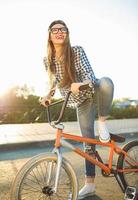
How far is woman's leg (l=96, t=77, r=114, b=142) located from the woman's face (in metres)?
0.55

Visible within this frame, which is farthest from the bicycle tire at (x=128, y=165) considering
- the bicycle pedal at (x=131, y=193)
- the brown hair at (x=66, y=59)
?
the brown hair at (x=66, y=59)

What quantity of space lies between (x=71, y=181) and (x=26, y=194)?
0.45 m

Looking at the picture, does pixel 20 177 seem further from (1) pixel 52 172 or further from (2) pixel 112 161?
(2) pixel 112 161

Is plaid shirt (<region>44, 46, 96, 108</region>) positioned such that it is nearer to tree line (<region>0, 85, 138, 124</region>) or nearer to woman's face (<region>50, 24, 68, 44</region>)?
woman's face (<region>50, 24, 68, 44</region>)

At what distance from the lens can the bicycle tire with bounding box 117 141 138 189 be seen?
14.6ft

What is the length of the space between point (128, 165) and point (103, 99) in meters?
0.90

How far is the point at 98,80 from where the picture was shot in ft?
13.4

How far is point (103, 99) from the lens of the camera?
13.4ft

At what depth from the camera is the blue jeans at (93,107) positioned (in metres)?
4.03

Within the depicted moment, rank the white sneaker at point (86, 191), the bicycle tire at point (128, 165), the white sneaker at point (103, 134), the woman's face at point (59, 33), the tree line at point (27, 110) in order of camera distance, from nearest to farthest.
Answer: the woman's face at point (59, 33) → the white sneaker at point (103, 134) → the bicycle tire at point (128, 165) → the white sneaker at point (86, 191) → the tree line at point (27, 110)

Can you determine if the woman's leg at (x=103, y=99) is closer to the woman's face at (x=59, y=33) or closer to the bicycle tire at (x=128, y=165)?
the bicycle tire at (x=128, y=165)

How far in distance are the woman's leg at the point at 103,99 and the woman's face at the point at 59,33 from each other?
55cm

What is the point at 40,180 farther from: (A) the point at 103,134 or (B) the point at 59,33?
(B) the point at 59,33

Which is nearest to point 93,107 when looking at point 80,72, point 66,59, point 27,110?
point 80,72
